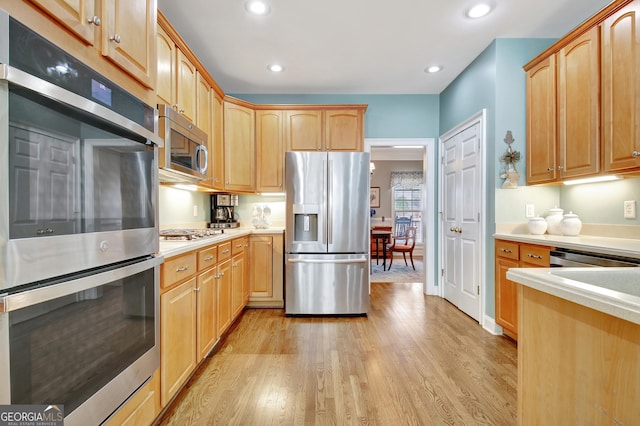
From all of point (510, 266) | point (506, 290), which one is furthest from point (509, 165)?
point (506, 290)

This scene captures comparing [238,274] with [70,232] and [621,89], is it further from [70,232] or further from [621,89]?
[621,89]

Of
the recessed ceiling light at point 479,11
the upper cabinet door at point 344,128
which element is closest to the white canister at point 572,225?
the recessed ceiling light at point 479,11

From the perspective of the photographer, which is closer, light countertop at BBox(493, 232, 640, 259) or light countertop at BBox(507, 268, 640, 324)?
light countertop at BBox(507, 268, 640, 324)

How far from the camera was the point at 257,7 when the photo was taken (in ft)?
7.16

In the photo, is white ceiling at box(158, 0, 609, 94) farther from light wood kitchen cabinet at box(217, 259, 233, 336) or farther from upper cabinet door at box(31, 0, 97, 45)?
light wood kitchen cabinet at box(217, 259, 233, 336)

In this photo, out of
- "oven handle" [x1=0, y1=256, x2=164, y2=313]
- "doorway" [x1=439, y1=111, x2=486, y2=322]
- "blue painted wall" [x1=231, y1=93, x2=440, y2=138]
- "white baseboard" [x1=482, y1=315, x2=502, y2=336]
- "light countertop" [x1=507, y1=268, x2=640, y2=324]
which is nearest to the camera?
"light countertop" [x1=507, y1=268, x2=640, y2=324]

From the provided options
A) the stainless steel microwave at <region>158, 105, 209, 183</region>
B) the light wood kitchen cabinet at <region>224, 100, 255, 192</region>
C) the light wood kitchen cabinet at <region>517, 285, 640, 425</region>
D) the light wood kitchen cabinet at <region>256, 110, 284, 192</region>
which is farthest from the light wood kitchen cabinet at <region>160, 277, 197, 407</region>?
the light wood kitchen cabinet at <region>256, 110, 284, 192</region>

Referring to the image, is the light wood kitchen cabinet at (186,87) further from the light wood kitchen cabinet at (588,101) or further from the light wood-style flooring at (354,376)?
the light wood kitchen cabinet at (588,101)

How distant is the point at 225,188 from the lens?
320cm

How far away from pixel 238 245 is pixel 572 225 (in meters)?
2.84

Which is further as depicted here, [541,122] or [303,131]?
[303,131]

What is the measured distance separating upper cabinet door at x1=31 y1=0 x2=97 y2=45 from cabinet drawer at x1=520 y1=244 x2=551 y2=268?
2771mm

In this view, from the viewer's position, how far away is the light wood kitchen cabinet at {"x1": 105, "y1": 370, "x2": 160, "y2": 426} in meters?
1.07

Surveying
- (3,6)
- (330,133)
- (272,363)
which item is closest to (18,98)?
(3,6)
